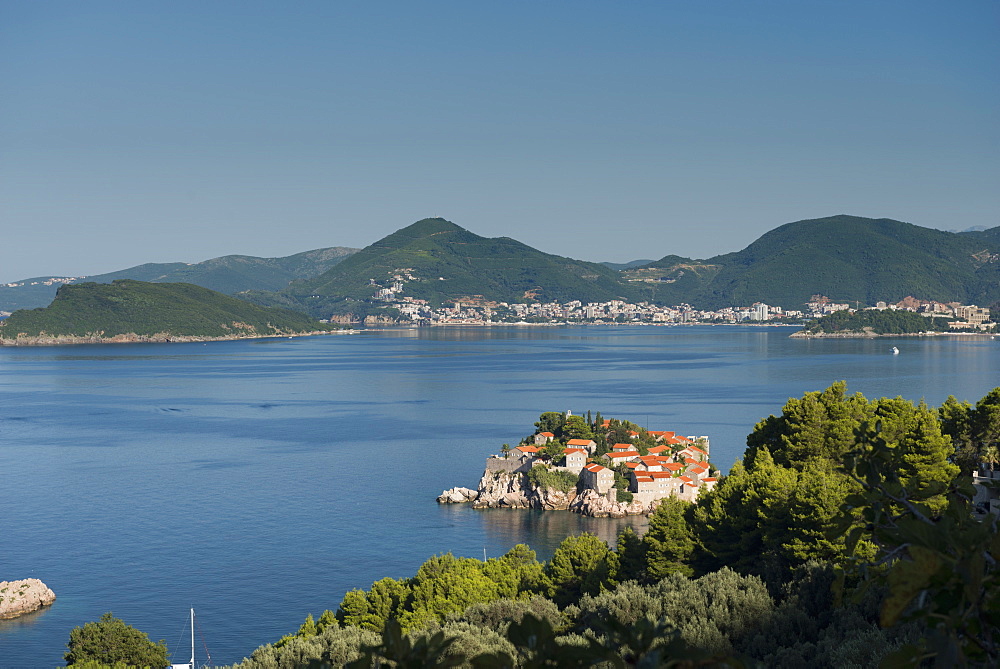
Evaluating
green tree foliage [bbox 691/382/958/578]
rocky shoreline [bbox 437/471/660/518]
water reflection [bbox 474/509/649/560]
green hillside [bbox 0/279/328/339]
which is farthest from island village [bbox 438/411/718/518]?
green hillside [bbox 0/279/328/339]

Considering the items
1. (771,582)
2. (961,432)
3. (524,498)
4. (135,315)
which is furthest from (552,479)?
(135,315)

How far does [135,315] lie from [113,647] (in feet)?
506

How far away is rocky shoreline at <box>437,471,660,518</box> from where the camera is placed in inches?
1480

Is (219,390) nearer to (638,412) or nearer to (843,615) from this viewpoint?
(638,412)

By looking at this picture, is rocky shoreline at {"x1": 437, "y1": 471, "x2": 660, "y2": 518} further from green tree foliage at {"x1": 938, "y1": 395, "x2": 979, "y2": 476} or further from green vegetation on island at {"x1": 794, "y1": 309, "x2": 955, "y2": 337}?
green vegetation on island at {"x1": 794, "y1": 309, "x2": 955, "y2": 337}

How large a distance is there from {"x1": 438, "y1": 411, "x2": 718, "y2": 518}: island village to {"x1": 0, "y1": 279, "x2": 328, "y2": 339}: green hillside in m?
135

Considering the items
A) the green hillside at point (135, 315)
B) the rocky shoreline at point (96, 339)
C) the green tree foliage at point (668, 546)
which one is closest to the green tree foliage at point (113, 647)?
the green tree foliage at point (668, 546)

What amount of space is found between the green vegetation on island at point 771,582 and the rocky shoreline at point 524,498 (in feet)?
35.8

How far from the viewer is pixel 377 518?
37031mm

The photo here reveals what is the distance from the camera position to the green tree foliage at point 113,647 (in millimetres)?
21297

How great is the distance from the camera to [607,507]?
3747 cm

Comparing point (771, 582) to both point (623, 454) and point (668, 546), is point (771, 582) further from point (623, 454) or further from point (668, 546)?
point (623, 454)

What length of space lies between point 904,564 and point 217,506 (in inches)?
1546

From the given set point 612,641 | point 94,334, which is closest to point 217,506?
point 612,641
